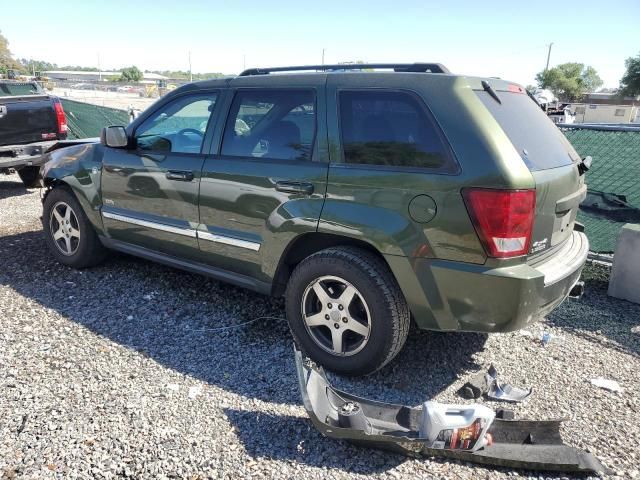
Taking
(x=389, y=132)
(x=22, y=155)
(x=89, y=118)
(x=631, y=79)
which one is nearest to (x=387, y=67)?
(x=389, y=132)

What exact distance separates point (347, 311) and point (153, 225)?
1.97 meters

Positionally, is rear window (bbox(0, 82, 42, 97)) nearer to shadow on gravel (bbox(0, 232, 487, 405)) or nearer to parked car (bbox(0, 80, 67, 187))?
parked car (bbox(0, 80, 67, 187))

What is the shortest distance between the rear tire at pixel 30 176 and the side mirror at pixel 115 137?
567cm

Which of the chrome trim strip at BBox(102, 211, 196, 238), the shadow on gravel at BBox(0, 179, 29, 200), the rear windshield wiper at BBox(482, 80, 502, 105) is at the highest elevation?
the rear windshield wiper at BBox(482, 80, 502, 105)

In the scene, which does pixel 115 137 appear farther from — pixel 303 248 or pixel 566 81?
pixel 566 81

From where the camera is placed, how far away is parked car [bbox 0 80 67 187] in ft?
26.3

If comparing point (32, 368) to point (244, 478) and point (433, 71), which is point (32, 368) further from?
point (433, 71)

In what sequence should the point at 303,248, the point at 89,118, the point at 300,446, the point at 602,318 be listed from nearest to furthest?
the point at 300,446, the point at 303,248, the point at 602,318, the point at 89,118

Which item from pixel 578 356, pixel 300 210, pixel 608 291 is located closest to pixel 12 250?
pixel 300 210

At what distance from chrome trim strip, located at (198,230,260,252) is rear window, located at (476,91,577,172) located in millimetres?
1783

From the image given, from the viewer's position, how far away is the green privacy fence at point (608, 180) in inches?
225

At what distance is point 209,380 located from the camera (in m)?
3.23

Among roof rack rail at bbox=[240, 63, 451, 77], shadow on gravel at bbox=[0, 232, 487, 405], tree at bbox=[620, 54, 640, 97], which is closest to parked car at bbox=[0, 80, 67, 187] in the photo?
shadow on gravel at bbox=[0, 232, 487, 405]

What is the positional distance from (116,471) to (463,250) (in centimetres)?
207
